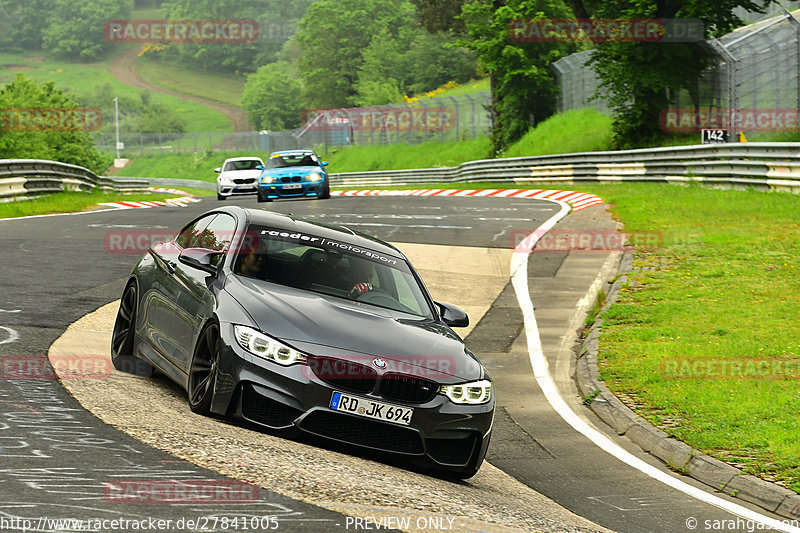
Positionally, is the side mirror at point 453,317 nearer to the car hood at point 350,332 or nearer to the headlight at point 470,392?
the car hood at point 350,332

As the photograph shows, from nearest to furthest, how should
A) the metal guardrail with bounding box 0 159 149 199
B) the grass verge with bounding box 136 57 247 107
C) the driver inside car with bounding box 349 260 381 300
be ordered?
1. the driver inside car with bounding box 349 260 381 300
2. the metal guardrail with bounding box 0 159 149 199
3. the grass verge with bounding box 136 57 247 107

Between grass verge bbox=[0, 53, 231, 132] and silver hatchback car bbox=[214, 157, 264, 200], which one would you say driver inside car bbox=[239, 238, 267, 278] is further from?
grass verge bbox=[0, 53, 231, 132]

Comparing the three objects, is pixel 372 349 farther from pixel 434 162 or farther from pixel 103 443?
pixel 434 162

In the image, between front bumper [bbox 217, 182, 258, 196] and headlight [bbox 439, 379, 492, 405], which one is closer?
headlight [bbox 439, 379, 492, 405]

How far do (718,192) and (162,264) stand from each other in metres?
19.5

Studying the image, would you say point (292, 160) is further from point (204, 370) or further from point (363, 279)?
point (204, 370)

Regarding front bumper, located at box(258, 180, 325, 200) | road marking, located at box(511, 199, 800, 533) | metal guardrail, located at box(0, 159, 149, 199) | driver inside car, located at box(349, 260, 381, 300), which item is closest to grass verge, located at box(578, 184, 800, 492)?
road marking, located at box(511, 199, 800, 533)

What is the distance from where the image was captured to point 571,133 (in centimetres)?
4800

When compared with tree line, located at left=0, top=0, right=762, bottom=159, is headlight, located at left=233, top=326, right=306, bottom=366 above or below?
below

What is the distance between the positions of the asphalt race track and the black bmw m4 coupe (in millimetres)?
831

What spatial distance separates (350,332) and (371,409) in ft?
1.88

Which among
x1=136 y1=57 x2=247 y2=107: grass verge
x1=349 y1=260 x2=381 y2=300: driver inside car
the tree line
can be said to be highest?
x1=136 y1=57 x2=247 y2=107: grass verge

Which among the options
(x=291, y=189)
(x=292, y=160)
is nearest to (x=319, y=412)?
(x=291, y=189)

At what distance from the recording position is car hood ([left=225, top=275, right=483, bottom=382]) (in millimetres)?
6664
